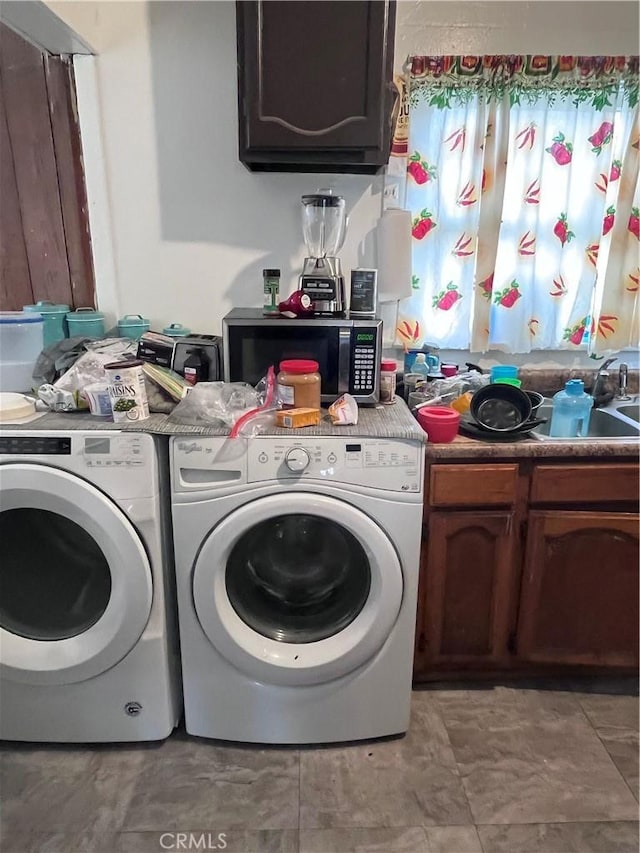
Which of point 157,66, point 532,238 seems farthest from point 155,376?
point 532,238

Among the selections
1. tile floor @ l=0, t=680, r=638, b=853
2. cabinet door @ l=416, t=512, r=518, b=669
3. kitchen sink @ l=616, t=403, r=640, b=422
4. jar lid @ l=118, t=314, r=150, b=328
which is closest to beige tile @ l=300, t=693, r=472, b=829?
tile floor @ l=0, t=680, r=638, b=853

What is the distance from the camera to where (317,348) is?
158cm

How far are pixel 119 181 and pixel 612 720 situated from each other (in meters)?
2.35

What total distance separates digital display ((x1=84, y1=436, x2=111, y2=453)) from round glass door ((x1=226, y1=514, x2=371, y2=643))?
1.39ft

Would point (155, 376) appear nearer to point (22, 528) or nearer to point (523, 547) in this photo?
point (22, 528)

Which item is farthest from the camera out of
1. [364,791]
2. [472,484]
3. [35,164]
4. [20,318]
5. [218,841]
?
[35,164]

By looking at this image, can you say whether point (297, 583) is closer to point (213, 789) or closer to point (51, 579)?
point (213, 789)

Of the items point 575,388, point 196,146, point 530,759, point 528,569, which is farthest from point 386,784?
point 196,146

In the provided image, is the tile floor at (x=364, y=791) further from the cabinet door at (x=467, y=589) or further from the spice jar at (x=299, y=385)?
the spice jar at (x=299, y=385)

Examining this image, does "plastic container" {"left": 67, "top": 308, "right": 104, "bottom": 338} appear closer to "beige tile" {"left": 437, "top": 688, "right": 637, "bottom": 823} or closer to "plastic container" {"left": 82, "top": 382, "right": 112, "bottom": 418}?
"plastic container" {"left": 82, "top": 382, "right": 112, "bottom": 418}

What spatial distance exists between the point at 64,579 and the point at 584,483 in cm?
150

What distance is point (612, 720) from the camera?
5.64 feet

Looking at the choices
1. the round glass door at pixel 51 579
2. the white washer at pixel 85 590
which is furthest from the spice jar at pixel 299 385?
the round glass door at pixel 51 579

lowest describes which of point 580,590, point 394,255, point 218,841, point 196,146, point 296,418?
point 218,841
